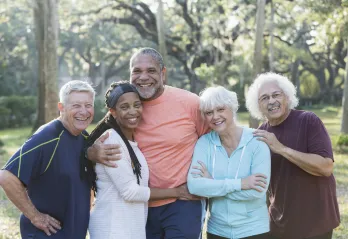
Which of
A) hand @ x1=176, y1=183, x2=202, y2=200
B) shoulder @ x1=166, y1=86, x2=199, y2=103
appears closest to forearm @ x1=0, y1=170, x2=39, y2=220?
hand @ x1=176, y1=183, x2=202, y2=200

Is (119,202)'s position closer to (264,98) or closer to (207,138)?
(207,138)

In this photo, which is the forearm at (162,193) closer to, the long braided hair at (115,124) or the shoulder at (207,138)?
the long braided hair at (115,124)

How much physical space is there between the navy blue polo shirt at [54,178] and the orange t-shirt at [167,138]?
0.55 meters

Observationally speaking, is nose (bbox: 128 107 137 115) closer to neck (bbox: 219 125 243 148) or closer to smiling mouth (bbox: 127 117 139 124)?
smiling mouth (bbox: 127 117 139 124)

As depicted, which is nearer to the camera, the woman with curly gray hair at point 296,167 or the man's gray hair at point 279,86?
the woman with curly gray hair at point 296,167

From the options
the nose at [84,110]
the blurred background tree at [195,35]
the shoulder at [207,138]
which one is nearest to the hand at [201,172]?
the shoulder at [207,138]

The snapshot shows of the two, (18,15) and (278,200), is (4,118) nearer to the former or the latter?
(18,15)

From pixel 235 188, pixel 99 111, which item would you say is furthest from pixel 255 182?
pixel 99 111

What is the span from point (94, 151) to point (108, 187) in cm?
29

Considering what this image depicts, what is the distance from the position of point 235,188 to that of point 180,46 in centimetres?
2650

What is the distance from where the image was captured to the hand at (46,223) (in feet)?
11.2

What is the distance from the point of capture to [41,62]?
18891 mm

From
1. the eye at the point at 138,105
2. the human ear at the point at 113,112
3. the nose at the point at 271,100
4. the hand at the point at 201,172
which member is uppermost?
the nose at the point at 271,100

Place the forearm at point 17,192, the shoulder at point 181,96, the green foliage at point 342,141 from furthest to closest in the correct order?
→ the green foliage at point 342,141 → the shoulder at point 181,96 → the forearm at point 17,192
